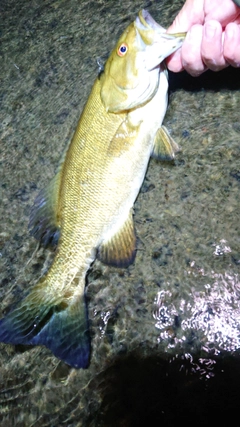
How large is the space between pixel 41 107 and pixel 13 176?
647 millimetres

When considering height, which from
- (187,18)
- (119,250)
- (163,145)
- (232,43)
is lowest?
(119,250)

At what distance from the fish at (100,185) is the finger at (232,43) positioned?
0.29 meters

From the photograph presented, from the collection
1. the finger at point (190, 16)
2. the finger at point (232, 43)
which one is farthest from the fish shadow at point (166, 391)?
the finger at point (190, 16)

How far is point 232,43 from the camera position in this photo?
6.23 feet

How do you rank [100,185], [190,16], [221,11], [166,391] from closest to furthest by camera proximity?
[166,391], [221,11], [190,16], [100,185]

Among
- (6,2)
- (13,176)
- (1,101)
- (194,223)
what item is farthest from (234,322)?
(6,2)

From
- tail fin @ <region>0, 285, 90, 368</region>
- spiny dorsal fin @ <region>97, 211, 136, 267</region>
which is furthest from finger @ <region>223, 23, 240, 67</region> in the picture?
tail fin @ <region>0, 285, 90, 368</region>

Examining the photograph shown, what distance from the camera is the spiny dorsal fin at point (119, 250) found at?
215 cm

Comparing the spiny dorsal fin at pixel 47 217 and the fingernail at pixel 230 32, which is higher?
the fingernail at pixel 230 32

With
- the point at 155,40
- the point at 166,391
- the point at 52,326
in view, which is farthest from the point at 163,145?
the point at 166,391

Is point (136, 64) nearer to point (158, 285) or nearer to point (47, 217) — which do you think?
point (47, 217)

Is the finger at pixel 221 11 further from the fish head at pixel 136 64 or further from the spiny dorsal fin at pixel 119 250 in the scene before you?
the spiny dorsal fin at pixel 119 250

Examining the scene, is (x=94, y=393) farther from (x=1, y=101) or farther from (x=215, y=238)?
(x=1, y=101)

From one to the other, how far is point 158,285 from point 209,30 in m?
1.34
